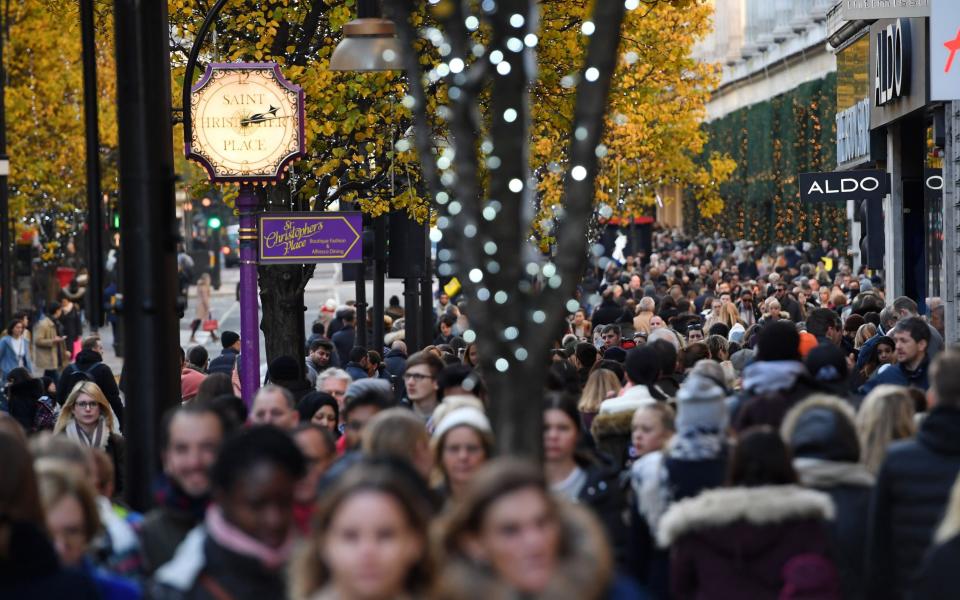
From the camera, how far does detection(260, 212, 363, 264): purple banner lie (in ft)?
55.4

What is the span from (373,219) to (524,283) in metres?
18.6

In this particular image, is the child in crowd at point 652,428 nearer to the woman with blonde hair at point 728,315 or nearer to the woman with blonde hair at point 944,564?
the woman with blonde hair at point 944,564

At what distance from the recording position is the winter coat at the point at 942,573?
6.39m

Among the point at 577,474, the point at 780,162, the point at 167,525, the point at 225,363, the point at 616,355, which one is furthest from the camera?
the point at 780,162

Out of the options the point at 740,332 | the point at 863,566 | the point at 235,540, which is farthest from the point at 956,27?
the point at 235,540

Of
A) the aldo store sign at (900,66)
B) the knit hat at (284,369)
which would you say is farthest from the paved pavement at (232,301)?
the knit hat at (284,369)

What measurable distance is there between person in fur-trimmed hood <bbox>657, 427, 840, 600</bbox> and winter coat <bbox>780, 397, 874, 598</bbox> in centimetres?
75

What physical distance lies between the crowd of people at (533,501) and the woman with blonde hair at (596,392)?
961 millimetres

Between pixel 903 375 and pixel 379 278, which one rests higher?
pixel 379 278

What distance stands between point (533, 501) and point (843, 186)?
70.1 feet

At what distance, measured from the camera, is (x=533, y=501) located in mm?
5395

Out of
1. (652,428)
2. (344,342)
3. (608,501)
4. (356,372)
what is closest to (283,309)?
(356,372)

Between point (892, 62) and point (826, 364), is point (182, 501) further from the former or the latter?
point (892, 62)

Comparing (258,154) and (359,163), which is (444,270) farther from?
(258,154)
